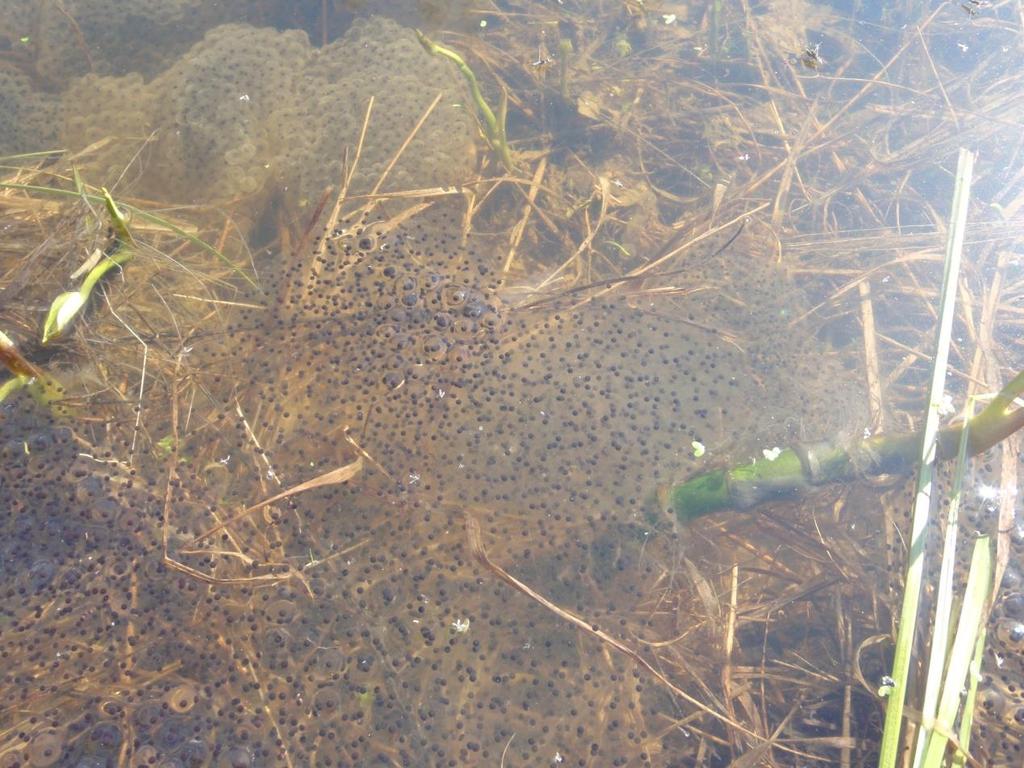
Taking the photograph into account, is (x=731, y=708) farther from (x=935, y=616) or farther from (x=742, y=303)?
(x=742, y=303)

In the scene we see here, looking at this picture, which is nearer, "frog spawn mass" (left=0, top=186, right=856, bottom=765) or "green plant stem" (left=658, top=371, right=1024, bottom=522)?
"frog spawn mass" (left=0, top=186, right=856, bottom=765)

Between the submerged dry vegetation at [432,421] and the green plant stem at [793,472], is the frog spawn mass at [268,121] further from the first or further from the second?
the green plant stem at [793,472]

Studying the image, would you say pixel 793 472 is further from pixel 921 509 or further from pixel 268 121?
pixel 268 121

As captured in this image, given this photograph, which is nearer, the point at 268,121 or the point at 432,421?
the point at 432,421

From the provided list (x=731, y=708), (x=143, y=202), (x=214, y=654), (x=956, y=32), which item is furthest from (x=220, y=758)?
(x=956, y=32)

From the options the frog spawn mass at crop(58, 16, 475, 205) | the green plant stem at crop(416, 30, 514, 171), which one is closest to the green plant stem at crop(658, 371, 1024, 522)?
the frog spawn mass at crop(58, 16, 475, 205)

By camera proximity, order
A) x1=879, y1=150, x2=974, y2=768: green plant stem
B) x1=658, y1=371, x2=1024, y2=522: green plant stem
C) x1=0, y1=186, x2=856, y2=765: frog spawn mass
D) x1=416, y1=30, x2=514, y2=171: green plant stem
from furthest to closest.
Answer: x1=416, y1=30, x2=514, y2=171: green plant stem < x1=658, y1=371, x2=1024, y2=522: green plant stem < x1=0, y1=186, x2=856, y2=765: frog spawn mass < x1=879, y1=150, x2=974, y2=768: green plant stem

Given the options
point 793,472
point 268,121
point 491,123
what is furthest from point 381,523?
point 268,121

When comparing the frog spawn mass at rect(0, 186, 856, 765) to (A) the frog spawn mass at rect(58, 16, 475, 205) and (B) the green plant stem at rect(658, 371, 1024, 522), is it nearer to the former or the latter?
(B) the green plant stem at rect(658, 371, 1024, 522)
